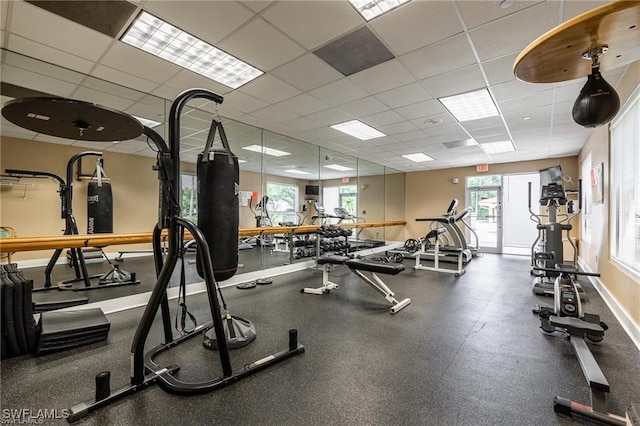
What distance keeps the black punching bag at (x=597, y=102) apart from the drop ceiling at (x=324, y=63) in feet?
3.83

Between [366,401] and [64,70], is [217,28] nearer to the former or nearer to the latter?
[64,70]

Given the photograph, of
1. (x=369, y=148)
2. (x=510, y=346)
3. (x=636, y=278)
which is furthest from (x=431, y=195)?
(x=510, y=346)

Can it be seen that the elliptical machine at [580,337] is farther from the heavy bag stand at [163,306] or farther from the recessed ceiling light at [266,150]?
the recessed ceiling light at [266,150]

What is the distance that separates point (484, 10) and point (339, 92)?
1.95 metres

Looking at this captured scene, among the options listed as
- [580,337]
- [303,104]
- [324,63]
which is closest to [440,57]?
[324,63]

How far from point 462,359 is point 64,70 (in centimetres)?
534

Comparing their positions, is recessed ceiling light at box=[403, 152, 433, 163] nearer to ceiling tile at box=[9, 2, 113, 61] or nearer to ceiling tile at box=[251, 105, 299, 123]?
ceiling tile at box=[251, 105, 299, 123]

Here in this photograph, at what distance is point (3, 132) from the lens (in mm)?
4488

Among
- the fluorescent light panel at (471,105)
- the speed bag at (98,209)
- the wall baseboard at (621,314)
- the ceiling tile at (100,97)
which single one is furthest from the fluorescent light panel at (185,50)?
the wall baseboard at (621,314)

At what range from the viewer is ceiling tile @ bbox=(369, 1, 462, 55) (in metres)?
2.30

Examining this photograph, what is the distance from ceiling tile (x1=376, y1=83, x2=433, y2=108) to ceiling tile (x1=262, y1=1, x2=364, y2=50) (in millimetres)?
1482

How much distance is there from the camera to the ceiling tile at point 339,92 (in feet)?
12.0

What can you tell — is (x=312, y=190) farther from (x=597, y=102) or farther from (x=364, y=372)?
(x=597, y=102)

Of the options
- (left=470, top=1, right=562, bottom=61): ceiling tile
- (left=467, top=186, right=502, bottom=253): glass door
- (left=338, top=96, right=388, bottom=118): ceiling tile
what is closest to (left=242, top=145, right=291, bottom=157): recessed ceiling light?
(left=338, top=96, right=388, bottom=118): ceiling tile
